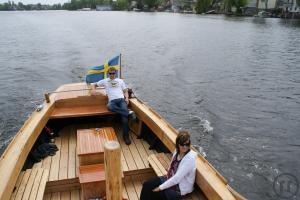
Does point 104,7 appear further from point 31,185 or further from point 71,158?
point 31,185

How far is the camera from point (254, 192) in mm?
7383

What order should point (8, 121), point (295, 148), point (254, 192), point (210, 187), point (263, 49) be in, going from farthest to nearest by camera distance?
point (263, 49) → point (8, 121) → point (295, 148) → point (254, 192) → point (210, 187)

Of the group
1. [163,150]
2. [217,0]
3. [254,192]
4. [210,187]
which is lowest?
[254,192]

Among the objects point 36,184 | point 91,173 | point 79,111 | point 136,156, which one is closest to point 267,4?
point 79,111

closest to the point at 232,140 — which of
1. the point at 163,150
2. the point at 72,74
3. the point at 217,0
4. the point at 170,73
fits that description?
the point at 163,150

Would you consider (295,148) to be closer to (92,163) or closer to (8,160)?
(92,163)

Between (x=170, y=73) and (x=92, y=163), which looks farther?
(x=170, y=73)

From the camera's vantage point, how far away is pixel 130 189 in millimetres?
4742

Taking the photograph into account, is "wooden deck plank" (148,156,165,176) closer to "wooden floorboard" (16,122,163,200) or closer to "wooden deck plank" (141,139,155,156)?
"wooden floorboard" (16,122,163,200)

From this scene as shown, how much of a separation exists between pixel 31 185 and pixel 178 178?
6.93 feet

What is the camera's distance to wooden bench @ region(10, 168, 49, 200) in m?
4.14

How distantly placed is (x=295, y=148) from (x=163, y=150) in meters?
5.62

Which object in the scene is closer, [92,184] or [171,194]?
[171,194]

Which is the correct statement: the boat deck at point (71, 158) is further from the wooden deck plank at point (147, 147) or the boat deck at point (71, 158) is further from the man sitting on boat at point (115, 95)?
the man sitting on boat at point (115, 95)
